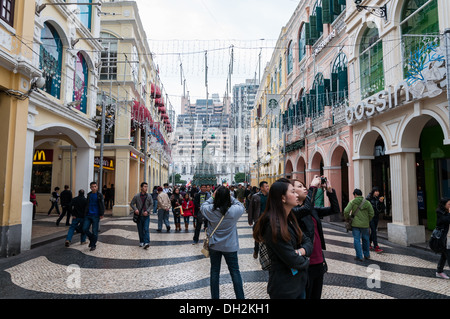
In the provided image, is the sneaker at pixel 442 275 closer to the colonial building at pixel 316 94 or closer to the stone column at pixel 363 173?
the stone column at pixel 363 173

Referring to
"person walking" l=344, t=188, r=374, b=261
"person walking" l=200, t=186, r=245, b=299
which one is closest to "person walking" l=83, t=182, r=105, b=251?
"person walking" l=200, t=186, r=245, b=299

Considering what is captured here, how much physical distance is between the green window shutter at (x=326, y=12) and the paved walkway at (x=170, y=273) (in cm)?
1113

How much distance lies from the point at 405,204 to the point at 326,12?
405 inches

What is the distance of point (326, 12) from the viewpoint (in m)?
14.7

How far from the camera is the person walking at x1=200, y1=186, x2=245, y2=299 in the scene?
12.4 feet

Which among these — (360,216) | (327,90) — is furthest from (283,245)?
(327,90)

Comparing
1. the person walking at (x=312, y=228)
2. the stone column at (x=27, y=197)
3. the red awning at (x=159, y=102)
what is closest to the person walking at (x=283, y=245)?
the person walking at (x=312, y=228)

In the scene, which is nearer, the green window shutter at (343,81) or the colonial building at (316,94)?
the green window shutter at (343,81)

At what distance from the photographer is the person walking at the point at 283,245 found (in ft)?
7.47

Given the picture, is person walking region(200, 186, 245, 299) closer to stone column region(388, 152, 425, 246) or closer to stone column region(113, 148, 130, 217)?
stone column region(388, 152, 425, 246)

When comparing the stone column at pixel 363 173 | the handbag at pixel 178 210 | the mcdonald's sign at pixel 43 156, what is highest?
the mcdonald's sign at pixel 43 156

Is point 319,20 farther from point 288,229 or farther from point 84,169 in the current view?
point 288,229

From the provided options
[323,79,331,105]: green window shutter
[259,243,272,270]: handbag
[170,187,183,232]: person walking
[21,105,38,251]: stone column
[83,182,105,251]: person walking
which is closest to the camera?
[259,243,272,270]: handbag

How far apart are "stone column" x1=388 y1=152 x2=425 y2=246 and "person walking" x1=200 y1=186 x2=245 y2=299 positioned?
7.59 metres
